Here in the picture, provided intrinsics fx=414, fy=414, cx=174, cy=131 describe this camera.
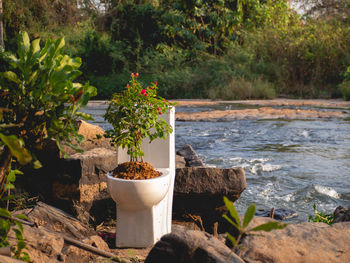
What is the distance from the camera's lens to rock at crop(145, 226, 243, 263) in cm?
172

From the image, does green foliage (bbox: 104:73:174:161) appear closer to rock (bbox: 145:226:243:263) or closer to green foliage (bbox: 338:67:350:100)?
rock (bbox: 145:226:243:263)

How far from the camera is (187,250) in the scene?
175 cm

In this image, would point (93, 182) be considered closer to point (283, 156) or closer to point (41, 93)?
point (41, 93)

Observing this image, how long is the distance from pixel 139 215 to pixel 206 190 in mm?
689

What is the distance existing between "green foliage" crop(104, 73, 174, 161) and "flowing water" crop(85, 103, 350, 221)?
1404mm

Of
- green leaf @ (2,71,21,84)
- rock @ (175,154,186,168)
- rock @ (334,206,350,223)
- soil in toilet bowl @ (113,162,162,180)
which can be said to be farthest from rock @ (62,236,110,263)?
rock @ (175,154,186,168)

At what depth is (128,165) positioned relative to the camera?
267 cm

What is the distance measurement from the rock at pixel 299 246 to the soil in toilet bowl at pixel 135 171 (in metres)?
0.76

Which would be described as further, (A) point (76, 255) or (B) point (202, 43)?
(B) point (202, 43)

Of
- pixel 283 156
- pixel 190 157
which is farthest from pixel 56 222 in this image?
pixel 283 156

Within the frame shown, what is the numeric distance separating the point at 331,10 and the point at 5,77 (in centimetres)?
2442

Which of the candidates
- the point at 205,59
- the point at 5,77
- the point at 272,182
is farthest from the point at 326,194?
the point at 205,59

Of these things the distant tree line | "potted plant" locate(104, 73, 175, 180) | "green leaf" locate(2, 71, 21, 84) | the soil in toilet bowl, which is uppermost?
the distant tree line

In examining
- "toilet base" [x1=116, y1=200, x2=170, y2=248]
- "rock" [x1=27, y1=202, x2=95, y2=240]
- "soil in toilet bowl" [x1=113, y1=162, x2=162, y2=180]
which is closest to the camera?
"rock" [x1=27, y1=202, x2=95, y2=240]
